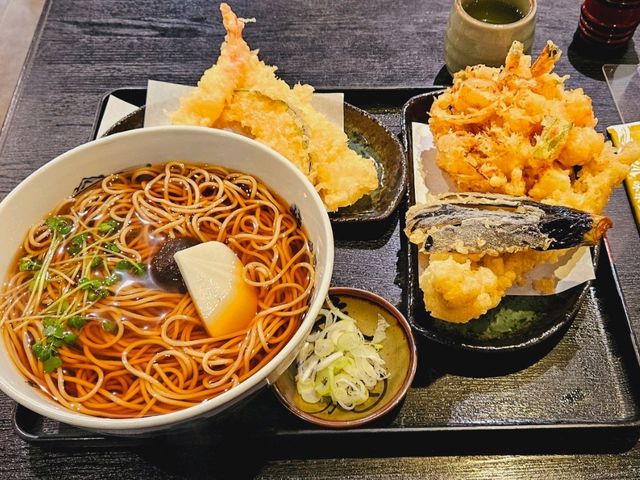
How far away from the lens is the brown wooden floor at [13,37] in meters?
3.95

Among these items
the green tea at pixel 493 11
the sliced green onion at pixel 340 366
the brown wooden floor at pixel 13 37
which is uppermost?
the green tea at pixel 493 11

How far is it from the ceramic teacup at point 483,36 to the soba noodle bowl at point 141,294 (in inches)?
48.4

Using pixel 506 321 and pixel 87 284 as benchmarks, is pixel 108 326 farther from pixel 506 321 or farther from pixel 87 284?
pixel 506 321

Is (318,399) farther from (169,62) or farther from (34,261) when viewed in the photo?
(169,62)

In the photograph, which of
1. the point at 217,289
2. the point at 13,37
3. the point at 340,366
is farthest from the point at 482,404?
the point at 13,37

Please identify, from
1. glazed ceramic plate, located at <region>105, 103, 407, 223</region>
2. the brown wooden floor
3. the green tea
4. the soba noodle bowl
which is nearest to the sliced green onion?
the soba noodle bowl

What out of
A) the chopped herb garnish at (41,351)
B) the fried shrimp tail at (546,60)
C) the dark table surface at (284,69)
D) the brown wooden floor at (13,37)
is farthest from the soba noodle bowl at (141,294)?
the brown wooden floor at (13,37)

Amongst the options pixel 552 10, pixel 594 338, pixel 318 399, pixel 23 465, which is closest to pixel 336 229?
pixel 318 399

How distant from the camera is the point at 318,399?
1717 mm

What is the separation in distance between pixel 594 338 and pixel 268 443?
111 centimetres

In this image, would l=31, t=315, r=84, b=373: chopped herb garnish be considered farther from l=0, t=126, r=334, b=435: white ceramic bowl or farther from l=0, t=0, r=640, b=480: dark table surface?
l=0, t=0, r=640, b=480: dark table surface

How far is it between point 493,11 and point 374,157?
0.85 meters

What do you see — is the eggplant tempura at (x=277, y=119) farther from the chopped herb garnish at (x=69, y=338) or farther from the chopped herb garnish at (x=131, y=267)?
the chopped herb garnish at (x=69, y=338)

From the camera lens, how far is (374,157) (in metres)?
2.36
